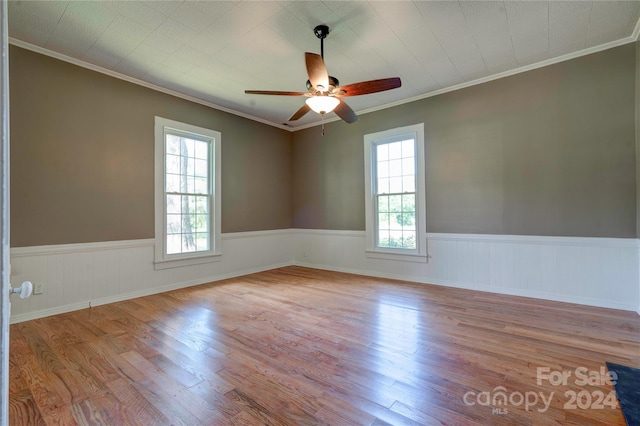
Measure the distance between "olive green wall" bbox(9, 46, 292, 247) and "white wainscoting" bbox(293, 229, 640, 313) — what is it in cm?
377

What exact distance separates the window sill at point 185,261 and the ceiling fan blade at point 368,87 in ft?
11.0

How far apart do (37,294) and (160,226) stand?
4.86ft

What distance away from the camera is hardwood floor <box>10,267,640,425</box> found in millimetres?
1705

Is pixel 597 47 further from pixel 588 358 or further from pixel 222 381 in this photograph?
pixel 222 381

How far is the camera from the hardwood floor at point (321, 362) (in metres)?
1.71

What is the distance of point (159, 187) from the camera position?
4293mm

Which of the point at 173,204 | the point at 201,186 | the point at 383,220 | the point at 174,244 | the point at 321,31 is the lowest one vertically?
the point at 174,244

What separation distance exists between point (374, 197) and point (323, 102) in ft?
8.53

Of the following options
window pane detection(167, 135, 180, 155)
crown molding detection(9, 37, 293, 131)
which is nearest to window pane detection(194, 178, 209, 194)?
window pane detection(167, 135, 180, 155)

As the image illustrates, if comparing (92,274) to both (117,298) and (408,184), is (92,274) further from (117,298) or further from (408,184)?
(408,184)

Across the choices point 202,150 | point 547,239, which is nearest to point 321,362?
point 547,239

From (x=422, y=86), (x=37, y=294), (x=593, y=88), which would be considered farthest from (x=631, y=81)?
(x=37, y=294)

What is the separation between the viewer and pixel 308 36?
3.07m

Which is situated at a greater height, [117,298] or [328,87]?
[328,87]
